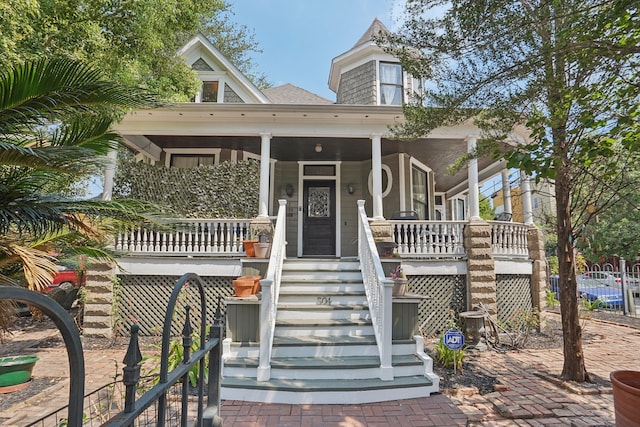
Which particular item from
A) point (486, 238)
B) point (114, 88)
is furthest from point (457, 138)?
point (114, 88)

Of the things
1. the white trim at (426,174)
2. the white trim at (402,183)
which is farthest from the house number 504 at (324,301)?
the white trim at (426,174)

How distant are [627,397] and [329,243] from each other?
6928 mm

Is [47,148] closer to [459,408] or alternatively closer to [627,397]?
[459,408]

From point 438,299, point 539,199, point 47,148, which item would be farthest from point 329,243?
point 539,199

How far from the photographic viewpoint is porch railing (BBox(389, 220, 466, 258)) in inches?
277

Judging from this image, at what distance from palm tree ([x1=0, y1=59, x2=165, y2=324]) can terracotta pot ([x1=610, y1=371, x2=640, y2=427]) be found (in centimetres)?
472

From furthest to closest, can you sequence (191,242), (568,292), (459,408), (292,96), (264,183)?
(292,96), (264,183), (191,242), (568,292), (459,408)

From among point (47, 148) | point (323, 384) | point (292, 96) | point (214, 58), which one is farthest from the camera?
point (292, 96)

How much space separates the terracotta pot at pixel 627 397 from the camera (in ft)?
9.34

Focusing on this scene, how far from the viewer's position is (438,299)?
6.91 m

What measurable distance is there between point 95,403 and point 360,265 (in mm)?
4421

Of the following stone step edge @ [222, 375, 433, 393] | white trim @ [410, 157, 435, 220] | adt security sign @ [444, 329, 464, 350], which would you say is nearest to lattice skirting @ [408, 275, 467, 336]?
adt security sign @ [444, 329, 464, 350]

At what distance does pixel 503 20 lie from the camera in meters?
3.40

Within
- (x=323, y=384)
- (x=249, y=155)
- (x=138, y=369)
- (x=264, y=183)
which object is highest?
(x=249, y=155)
